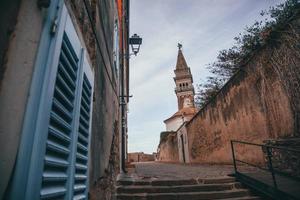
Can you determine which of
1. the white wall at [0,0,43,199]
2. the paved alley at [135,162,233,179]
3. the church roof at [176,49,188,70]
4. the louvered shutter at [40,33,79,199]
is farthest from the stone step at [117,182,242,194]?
the church roof at [176,49,188,70]

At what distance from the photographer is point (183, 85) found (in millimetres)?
50062

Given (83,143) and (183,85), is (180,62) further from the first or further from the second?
(83,143)

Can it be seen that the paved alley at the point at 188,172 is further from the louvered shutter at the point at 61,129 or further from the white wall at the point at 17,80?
the white wall at the point at 17,80

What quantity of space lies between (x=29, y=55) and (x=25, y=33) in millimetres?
97

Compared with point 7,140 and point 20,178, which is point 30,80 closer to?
point 7,140

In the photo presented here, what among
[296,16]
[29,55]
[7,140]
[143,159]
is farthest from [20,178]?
[143,159]

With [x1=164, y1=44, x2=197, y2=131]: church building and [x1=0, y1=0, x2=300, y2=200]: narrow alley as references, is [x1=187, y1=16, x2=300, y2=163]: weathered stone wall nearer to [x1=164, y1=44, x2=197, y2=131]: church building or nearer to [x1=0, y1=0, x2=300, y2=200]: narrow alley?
[x1=0, y1=0, x2=300, y2=200]: narrow alley

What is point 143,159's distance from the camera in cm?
3472

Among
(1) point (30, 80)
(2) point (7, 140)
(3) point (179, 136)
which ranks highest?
(3) point (179, 136)

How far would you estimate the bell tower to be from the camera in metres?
48.7

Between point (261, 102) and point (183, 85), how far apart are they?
4337cm

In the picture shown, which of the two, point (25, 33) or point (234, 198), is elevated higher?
point (25, 33)

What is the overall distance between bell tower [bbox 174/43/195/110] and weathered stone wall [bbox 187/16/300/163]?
124ft

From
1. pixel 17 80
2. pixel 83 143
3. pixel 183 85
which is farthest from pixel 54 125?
pixel 183 85
